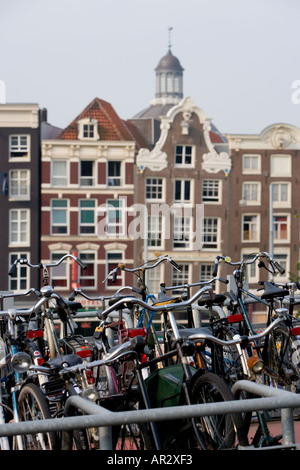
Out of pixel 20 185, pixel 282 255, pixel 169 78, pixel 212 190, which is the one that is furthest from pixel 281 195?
pixel 169 78

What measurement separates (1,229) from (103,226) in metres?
3.77

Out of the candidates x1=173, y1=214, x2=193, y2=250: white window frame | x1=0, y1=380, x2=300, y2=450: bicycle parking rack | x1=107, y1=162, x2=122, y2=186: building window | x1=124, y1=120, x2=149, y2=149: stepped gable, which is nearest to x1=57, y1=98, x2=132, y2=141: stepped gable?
x1=124, y1=120, x2=149, y2=149: stepped gable

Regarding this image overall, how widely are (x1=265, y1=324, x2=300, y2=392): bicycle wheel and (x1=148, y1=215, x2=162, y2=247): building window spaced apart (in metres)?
26.7

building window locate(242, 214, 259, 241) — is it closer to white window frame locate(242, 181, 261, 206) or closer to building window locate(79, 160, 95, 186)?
white window frame locate(242, 181, 261, 206)

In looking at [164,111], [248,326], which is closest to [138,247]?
[164,111]

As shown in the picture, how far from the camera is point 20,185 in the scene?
2944 centimetres

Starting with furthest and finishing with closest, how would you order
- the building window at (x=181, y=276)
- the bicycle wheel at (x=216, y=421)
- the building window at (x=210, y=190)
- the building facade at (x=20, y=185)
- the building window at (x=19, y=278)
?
the building window at (x=210, y=190), the building window at (x=181, y=276), the building window at (x=19, y=278), the building facade at (x=20, y=185), the bicycle wheel at (x=216, y=421)

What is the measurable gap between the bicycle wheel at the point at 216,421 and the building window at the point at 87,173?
27.7 meters

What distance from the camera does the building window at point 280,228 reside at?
31.5 m

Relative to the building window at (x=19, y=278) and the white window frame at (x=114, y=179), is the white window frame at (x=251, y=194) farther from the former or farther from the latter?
the building window at (x=19, y=278)

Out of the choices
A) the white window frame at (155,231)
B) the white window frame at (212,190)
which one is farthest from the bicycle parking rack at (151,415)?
the white window frame at (212,190)

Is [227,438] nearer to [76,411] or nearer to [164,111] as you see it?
[76,411]

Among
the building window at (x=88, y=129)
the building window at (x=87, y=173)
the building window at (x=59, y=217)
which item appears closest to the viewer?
the building window at (x=59, y=217)

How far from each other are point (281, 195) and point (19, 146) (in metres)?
10.4
